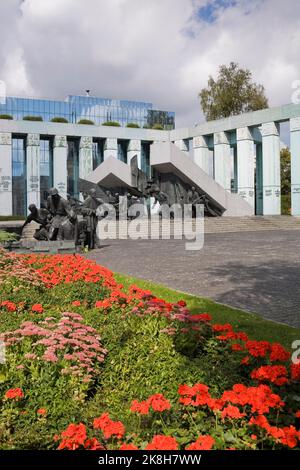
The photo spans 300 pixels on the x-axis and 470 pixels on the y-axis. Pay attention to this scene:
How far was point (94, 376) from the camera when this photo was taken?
11.8 ft

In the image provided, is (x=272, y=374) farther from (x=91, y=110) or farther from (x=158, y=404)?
(x=91, y=110)

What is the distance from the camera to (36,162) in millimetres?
40812

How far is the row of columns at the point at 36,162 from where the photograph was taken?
3906 centimetres

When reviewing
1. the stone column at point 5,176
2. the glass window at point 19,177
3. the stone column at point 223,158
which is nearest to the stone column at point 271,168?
the stone column at point 223,158

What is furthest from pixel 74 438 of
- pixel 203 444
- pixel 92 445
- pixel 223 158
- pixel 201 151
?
pixel 201 151

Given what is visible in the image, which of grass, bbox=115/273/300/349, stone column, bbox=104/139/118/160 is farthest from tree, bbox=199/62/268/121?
grass, bbox=115/273/300/349

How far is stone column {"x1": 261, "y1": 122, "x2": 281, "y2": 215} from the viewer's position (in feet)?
120

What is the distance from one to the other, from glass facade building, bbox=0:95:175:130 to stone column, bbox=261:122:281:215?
1767 centimetres

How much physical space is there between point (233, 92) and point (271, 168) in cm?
1258

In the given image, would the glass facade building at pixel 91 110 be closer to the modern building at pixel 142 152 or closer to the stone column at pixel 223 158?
the modern building at pixel 142 152

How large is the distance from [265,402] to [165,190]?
24.6 metres

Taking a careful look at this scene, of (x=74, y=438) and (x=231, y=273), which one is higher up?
(x=231, y=273)
